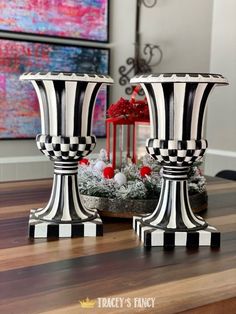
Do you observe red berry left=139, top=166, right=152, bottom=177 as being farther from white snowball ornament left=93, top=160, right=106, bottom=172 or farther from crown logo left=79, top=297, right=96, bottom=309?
crown logo left=79, top=297, right=96, bottom=309

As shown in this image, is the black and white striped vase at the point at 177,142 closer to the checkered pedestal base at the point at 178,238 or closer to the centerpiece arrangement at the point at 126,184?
the checkered pedestal base at the point at 178,238

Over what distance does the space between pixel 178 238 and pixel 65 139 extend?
1.24ft

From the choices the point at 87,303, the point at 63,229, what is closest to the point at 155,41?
the point at 63,229

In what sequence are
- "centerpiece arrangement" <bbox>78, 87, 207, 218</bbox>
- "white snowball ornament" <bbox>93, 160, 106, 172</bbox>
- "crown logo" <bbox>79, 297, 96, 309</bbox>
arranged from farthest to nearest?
"white snowball ornament" <bbox>93, 160, 106, 172</bbox>
"centerpiece arrangement" <bbox>78, 87, 207, 218</bbox>
"crown logo" <bbox>79, 297, 96, 309</bbox>

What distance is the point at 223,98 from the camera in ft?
12.0

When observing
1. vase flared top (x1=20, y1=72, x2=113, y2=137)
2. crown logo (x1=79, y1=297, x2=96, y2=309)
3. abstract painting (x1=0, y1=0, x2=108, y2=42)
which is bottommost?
crown logo (x1=79, y1=297, x2=96, y2=309)

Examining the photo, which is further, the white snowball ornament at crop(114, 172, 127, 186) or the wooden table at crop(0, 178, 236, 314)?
the white snowball ornament at crop(114, 172, 127, 186)

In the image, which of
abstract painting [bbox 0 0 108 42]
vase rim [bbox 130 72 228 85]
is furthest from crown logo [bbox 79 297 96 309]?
abstract painting [bbox 0 0 108 42]

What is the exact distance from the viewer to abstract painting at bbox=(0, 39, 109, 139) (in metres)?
2.84

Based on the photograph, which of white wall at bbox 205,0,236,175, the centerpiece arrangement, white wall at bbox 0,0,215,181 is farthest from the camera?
white wall at bbox 205,0,236,175

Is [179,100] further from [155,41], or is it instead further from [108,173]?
[155,41]

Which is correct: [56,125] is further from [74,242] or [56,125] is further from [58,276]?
[58,276]

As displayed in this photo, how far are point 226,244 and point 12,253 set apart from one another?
520mm

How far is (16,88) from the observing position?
113 inches
